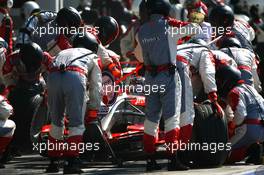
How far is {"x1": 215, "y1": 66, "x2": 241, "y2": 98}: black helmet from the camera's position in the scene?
44.9 ft

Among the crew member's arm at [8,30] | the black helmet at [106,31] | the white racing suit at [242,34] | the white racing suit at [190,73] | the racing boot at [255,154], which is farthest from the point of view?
the crew member's arm at [8,30]

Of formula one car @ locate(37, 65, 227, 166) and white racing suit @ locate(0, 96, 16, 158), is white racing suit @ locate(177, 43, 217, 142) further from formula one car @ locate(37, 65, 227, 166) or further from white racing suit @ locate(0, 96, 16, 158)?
Answer: white racing suit @ locate(0, 96, 16, 158)

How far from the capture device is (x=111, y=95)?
47.4ft

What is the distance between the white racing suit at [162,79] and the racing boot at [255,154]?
156 centimetres

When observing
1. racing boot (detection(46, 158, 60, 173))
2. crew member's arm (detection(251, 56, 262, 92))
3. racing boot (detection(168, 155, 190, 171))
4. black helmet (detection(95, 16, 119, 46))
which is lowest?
racing boot (detection(46, 158, 60, 173))

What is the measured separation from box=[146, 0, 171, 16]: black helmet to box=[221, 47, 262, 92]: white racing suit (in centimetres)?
233

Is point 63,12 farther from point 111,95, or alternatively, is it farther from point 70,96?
point 70,96

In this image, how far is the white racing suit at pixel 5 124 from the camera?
13148 mm

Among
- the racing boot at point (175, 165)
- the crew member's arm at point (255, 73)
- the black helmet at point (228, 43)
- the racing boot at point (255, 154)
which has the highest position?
the black helmet at point (228, 43)

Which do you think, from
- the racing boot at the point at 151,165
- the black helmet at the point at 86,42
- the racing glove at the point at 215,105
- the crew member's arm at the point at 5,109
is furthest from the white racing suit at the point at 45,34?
the racing boot at the point at 151,165

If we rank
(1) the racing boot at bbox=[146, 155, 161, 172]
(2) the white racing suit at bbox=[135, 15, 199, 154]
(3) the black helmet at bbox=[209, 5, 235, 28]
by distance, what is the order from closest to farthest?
1. (2) the white racing suit at bbox=[135, 15, 199, 154]
2. (1) the racing boot at bbox=[146, 155, 161, 172]
3. (3) the black helmet at bbox=[209, 5, 235, 28]

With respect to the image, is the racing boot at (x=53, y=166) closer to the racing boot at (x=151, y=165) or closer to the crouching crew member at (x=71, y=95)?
the crouching crew member at (x=71, y=95)

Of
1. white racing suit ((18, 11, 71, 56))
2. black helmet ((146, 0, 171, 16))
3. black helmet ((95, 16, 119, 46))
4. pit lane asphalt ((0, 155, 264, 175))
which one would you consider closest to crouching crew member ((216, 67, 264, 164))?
pit lane asphalt ((0, 155, 264, 175))

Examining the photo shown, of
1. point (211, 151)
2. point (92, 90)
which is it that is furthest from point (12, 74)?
point (211, 151)
